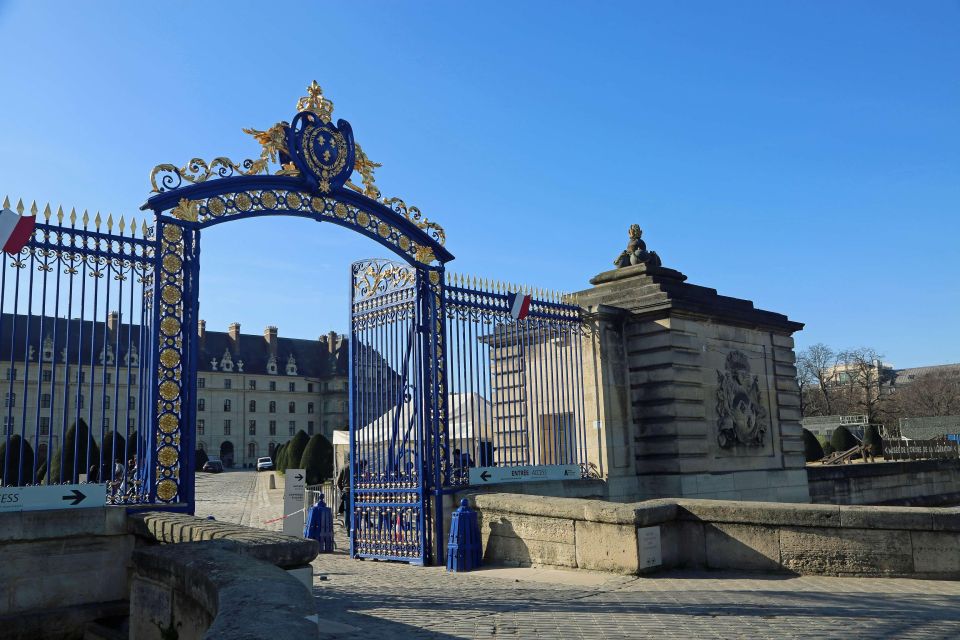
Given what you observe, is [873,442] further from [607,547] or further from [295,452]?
[607,547]

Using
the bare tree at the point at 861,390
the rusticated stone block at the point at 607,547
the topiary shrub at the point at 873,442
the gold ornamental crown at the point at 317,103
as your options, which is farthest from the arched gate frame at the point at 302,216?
the bare tree at the point at 861,390

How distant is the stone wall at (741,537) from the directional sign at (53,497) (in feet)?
16.9

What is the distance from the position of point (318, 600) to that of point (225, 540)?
2.40m

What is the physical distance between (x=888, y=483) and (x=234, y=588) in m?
23.4

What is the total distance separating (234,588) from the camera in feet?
13.6

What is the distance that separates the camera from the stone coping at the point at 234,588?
3.34 metres

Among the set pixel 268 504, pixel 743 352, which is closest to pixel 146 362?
pixel 743 352

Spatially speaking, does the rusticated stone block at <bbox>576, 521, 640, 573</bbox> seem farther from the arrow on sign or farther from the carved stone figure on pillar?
the carved stone figure on pillar

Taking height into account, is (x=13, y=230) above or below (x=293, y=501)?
above

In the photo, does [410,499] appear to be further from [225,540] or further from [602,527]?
[225,540]

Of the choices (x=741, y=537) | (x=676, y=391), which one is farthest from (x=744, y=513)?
(x=676, y=391)

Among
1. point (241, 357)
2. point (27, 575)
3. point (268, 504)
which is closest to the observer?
point (27, 575)

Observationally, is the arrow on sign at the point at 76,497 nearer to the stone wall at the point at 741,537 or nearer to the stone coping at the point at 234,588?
the stone coping at the point at 234,588

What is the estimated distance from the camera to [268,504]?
24531 millimetres
